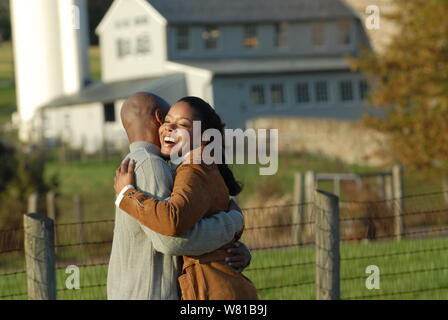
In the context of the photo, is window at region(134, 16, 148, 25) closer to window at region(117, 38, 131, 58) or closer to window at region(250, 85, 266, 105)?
window at region(117, 38, 131, 58)

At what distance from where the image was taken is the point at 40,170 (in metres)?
28.7

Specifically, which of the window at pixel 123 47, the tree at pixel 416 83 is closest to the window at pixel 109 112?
the window at pixel 123 47

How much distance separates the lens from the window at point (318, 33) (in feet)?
191

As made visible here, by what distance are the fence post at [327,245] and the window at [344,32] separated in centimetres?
5065

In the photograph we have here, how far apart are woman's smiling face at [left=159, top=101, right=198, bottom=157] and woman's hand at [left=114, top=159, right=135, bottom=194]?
0.19m

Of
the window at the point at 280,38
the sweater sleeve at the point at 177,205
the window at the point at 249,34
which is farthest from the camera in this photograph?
the window at the point at 280,38

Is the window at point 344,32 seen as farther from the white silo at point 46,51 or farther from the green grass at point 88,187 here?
the green grass at point 88,187

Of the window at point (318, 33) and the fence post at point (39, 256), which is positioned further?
the window at point (318, 33)

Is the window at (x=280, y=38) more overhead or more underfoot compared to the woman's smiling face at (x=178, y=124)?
more overhead

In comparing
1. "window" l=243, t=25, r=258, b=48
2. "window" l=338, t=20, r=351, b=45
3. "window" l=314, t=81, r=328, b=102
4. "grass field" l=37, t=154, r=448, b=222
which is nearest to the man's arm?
"grass field" l=37, t=154, r=448, b=222

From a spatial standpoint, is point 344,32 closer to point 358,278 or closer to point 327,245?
point 358,278

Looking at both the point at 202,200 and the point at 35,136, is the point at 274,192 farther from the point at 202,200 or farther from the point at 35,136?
the point at 35,136
